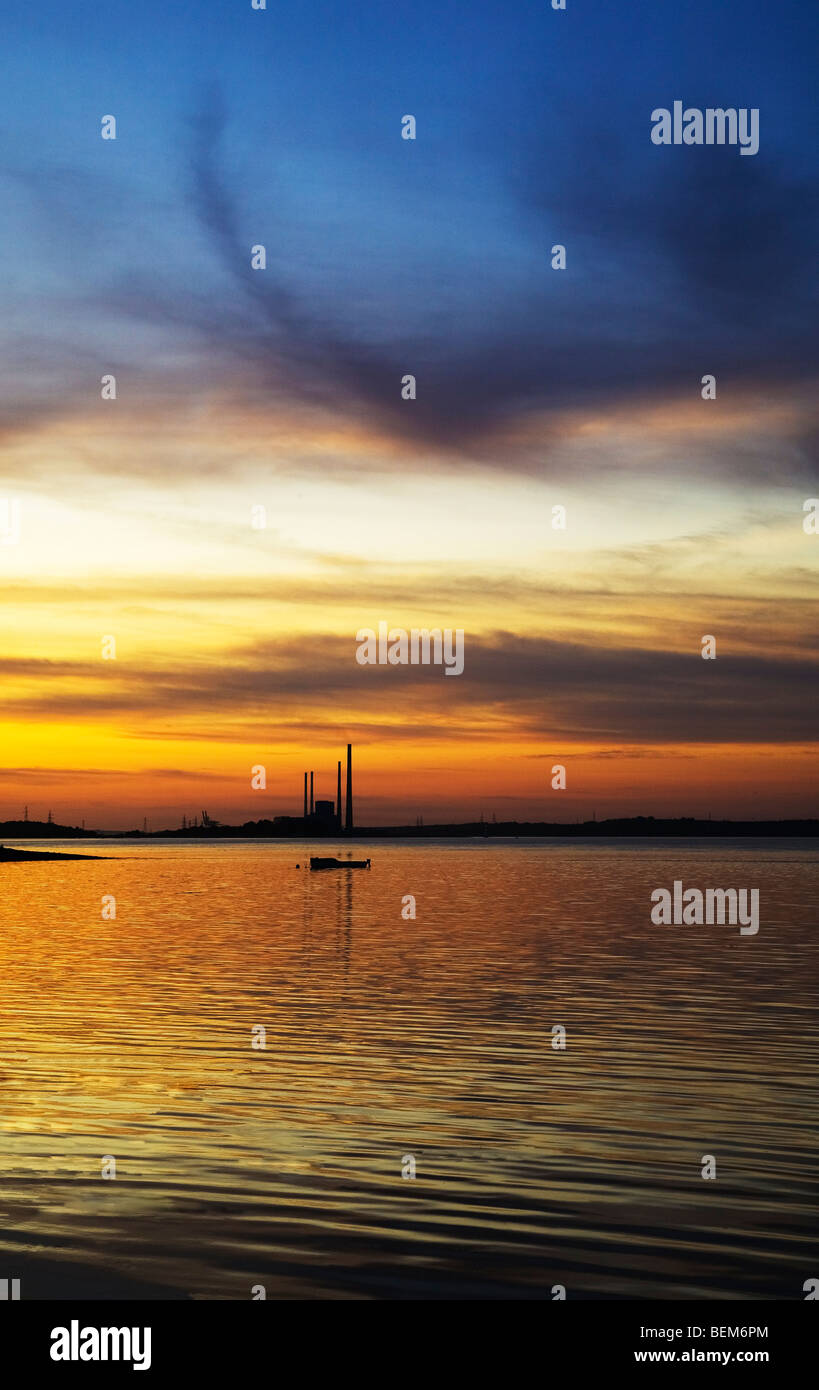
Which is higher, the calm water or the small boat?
the small boat

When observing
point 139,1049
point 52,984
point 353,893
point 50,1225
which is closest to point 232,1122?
point 50,1225

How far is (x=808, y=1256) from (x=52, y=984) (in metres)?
32.6

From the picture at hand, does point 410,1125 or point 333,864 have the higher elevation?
point 333,864

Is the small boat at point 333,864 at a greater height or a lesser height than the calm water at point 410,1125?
greater

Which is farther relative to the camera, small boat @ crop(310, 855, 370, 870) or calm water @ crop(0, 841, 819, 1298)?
small boat @ crop(310, 855, 370, 870)

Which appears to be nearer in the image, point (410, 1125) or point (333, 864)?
point (410, 1125)

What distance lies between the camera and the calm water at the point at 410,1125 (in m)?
15.2

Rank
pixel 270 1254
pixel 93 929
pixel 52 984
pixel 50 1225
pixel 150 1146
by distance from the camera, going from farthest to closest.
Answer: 1. pixel 93 929
2. pixel 52 984
3. pixel 150 1146
4. pixel 50 1225
5. pixel 270 1254

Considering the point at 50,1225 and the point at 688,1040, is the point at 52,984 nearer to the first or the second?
the point at 688,1040

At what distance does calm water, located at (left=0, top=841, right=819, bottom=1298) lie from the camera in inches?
599

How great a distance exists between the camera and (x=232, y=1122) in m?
22.2

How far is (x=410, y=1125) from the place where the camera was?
871 inches

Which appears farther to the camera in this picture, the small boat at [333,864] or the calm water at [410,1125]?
the small boat at [333,864]
